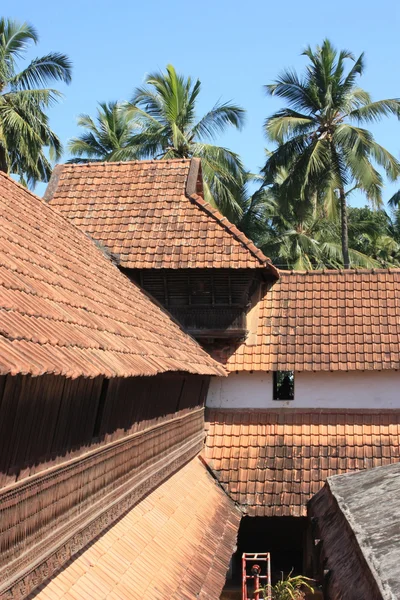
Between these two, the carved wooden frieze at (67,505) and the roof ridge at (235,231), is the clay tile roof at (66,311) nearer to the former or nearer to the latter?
the carved wooden frieze at (67,505)

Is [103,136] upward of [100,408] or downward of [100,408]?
A: upward

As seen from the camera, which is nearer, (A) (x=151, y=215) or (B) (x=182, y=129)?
(A) (x=151, y=215)

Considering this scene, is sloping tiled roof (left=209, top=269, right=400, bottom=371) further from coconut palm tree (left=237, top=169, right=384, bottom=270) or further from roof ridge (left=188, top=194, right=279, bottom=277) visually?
coconut palm tree (left=237, top=169, right=384, bottom=270)

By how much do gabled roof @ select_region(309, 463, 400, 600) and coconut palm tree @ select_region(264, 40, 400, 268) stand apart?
12340mm

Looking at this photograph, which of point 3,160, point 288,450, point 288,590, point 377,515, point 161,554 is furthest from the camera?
point 3,160

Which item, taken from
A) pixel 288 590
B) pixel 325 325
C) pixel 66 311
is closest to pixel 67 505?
pixel 66 311

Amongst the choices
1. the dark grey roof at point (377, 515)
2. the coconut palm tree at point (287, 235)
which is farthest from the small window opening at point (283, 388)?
the coconut palm tree at point (287, 235)

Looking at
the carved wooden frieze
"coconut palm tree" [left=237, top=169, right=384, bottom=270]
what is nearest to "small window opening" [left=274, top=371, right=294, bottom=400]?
the carved wooden frieze

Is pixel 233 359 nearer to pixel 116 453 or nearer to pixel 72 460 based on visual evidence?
pixel 116 453

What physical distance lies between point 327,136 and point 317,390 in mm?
12782

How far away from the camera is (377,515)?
9.15m

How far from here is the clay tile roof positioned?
4.61m

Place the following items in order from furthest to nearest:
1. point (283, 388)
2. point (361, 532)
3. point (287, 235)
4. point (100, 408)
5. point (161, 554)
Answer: point (287, 235) → point (283, 388) → point (361, 532) → point (161, 554) → point (100, 408)

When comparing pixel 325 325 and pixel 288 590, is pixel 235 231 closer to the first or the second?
pixel 325 325
